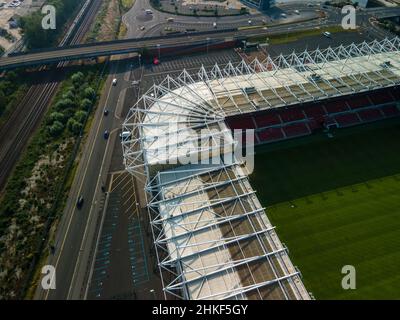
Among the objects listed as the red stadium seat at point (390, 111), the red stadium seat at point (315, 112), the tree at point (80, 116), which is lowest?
the red stadium seat at point (390, 111)

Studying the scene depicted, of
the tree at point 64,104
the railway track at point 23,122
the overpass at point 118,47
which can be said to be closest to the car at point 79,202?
the railway track at point 23,122

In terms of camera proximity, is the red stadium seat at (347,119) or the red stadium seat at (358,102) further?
the red stadium seat at (358,102)

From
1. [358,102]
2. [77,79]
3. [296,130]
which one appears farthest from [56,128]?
[358,102]

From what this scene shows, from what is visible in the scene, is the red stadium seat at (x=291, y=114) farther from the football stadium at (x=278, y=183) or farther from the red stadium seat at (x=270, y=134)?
the red stadium seat at (x=270, y=134)

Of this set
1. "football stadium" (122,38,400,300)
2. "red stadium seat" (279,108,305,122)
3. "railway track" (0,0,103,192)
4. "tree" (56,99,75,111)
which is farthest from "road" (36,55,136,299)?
"red stadium seat" (279,108,305,122)

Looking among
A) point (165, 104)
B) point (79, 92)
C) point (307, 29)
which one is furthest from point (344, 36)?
point (79, 92)

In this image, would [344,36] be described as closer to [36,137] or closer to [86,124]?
[86,124]
